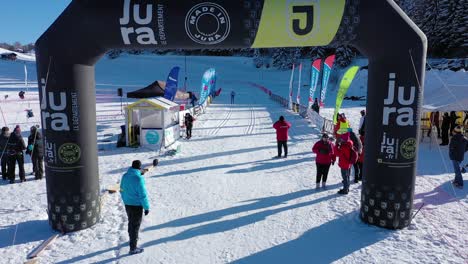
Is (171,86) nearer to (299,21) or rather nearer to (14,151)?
(14,151)

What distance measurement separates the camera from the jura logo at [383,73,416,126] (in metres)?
Answer: 6.01

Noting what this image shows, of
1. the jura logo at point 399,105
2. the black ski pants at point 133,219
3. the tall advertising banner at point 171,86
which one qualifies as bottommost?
the black ski pants at point 133,219

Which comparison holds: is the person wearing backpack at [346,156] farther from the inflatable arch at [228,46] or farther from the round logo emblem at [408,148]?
the round logo emblem at [408,148]

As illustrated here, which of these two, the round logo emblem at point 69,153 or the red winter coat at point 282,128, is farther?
the red winter coat at point 282,128

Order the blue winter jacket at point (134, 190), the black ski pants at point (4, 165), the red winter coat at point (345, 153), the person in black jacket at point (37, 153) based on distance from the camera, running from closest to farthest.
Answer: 1. the blue winter jacket at point (134, 190)
2. the red winter coat at point (345, 153)
3. the black ski pants at point (4, 165)
4. the person in black jacket at point (37, 153)

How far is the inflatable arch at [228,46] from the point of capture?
5.88m

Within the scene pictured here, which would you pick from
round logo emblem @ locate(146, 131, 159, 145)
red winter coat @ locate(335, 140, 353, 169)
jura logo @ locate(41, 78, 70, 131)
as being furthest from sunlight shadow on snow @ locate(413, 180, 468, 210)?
round logo emblem @ locate(146, 131, 159, 145)

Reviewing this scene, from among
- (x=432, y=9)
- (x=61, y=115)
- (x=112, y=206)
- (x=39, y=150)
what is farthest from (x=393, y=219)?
(x=432, y=9)

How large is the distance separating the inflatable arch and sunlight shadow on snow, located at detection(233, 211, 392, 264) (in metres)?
0.45

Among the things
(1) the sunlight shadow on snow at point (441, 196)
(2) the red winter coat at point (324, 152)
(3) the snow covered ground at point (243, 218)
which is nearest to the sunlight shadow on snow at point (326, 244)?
(3) the snow covered ground at point (243, 218)

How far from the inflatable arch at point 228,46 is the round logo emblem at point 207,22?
2cm

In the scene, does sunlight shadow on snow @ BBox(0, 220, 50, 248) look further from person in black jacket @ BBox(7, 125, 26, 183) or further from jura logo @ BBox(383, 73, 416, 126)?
jura logo @ BBox(383, 73, 416, 126)

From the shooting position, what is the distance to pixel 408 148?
6195 mm

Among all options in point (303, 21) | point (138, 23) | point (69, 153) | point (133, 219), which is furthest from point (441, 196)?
point (69, 153)
